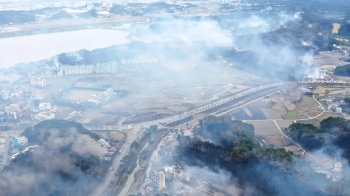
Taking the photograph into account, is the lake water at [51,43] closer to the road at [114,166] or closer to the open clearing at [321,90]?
the road at [114,166]

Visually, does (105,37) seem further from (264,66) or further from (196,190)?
(196,190)

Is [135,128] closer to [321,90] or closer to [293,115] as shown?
[293,115]

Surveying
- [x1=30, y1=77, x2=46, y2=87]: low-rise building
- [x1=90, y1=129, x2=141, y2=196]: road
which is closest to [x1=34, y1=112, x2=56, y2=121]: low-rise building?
[x1=90, y1=129, x2=141, y2=196]: road

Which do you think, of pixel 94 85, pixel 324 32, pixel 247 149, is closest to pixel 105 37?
pixel 94 85

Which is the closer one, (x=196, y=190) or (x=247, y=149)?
(x=196, y=190)

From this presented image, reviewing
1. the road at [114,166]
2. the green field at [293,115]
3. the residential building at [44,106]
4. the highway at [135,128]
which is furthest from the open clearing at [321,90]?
the residential building at [44,106]

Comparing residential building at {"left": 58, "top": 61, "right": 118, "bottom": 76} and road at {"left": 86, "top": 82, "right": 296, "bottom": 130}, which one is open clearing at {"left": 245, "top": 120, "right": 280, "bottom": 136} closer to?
road at {"left": 86, "top": 82, "right": 296, "bottom": 130}
